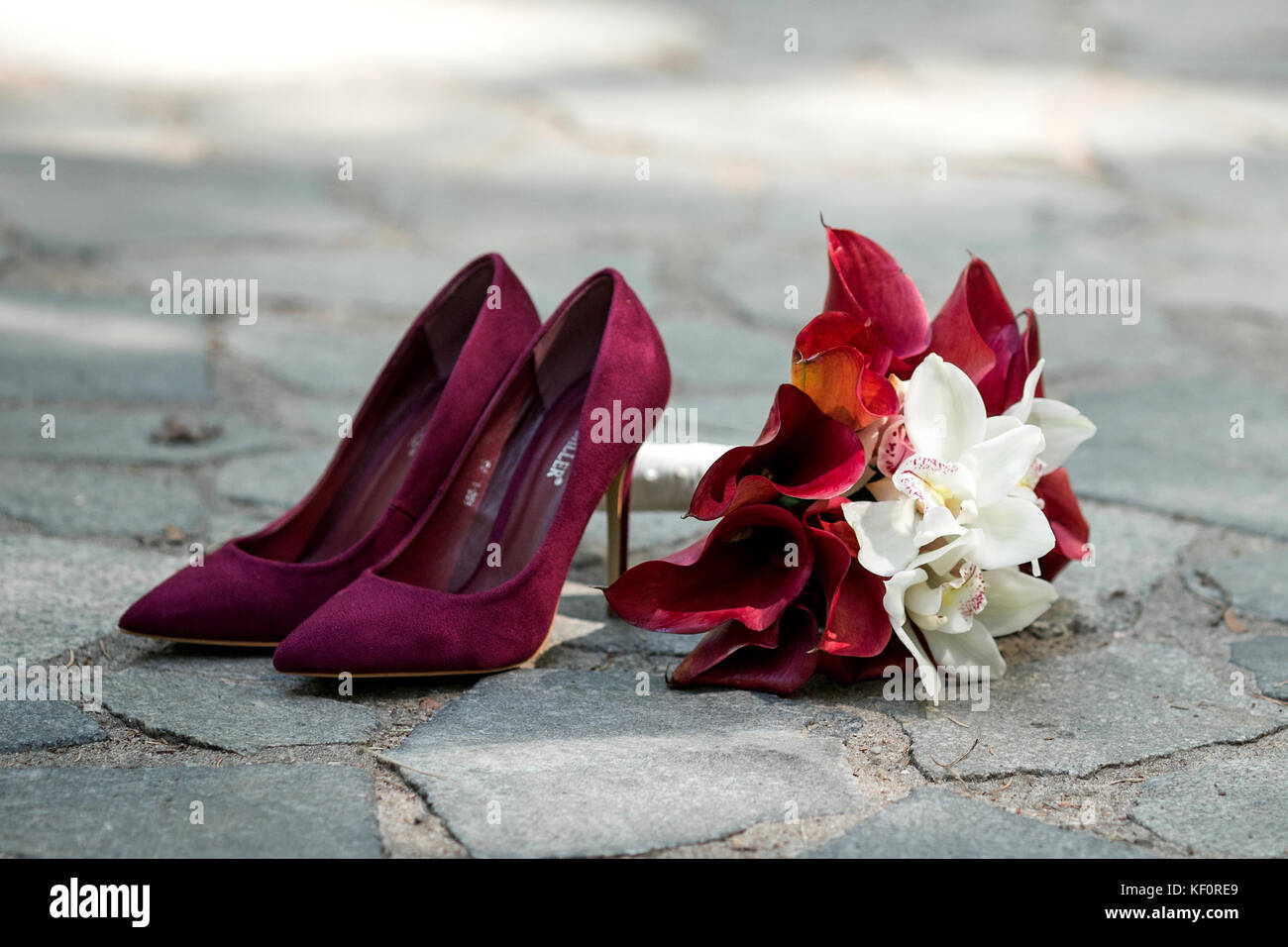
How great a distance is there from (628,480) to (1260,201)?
2.65 meters

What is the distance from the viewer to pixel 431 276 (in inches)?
111

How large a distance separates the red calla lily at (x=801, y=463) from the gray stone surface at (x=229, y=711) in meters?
0.38

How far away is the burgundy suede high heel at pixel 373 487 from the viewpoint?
1.26 meters

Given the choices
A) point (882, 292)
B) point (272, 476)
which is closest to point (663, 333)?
point (272, 476)

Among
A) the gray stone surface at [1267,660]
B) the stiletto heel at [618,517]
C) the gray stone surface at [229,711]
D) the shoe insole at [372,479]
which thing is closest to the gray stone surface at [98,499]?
the shoe insole at [372,479]

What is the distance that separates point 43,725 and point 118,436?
3.12 ft

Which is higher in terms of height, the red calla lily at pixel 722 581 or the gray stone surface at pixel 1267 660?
the red calla lily at pixel 722 581

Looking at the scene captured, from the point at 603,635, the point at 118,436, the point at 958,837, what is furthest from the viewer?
the point at 118,436

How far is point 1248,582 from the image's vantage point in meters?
1.49

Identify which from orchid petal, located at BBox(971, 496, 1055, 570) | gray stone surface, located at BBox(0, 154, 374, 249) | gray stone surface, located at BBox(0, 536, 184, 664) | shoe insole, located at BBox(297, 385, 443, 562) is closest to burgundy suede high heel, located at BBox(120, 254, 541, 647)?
shoe insole, located at BBox(297, 385, 443, 562)

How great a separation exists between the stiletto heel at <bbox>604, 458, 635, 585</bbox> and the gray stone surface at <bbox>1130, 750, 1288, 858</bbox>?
578 millimetres

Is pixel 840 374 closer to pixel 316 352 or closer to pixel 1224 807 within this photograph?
pixel 1224 807

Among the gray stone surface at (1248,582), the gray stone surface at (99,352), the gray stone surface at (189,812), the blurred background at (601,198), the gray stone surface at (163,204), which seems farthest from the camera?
the gray stone surface at (163,204)

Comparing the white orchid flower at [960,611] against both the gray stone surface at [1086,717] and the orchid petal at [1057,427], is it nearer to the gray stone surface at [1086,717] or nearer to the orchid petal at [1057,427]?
the gray stone surface at [1086,717]
